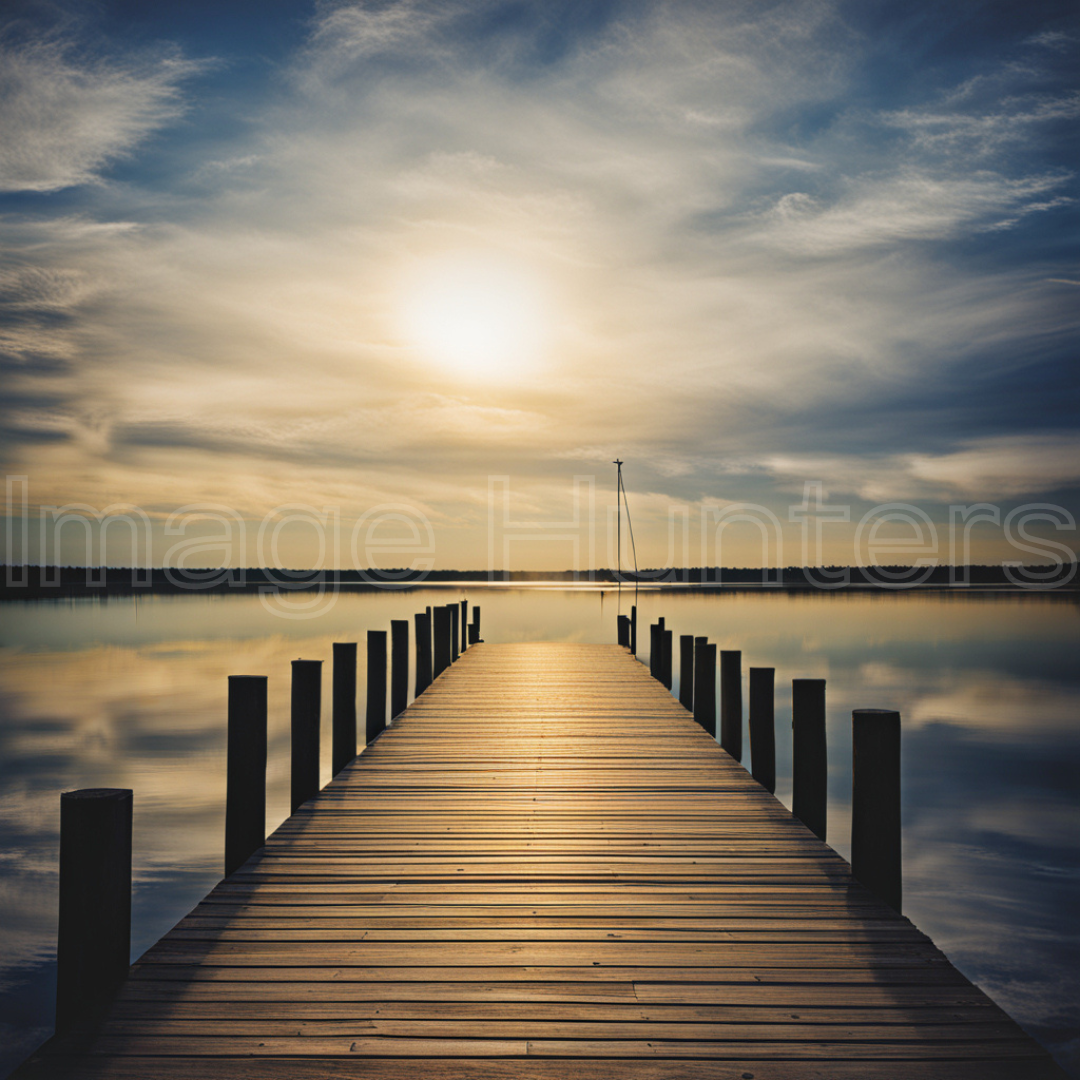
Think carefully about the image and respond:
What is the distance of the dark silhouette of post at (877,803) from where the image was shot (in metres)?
4.68

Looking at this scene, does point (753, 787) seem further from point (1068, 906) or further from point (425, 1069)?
point (425, 1069)

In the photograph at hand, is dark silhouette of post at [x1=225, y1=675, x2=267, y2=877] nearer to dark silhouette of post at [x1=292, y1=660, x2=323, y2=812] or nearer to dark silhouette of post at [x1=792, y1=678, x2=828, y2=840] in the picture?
dark silhouette of post at [x1=292, y1=660, x2=323, y2=812]

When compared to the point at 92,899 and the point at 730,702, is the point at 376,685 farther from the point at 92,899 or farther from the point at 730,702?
the point at 92,899

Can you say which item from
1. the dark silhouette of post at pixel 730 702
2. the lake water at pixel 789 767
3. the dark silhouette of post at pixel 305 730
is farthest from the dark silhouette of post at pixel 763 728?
the dark silhouette of post at pixel 305 730

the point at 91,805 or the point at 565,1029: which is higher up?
the point at 91,805

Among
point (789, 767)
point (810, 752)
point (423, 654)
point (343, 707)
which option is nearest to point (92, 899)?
point (810, 752)

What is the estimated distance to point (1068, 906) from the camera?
8.38 m

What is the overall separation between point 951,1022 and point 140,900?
321 inches

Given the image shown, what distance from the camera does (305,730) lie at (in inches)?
277

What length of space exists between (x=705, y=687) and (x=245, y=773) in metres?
7.32

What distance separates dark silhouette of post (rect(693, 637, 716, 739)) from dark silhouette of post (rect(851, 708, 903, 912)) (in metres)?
6.26

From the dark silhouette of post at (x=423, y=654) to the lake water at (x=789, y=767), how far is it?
218 cm

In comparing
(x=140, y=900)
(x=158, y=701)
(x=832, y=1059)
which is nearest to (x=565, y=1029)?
(x=832, y=1059)

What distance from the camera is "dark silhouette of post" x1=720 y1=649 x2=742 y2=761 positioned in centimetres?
891
